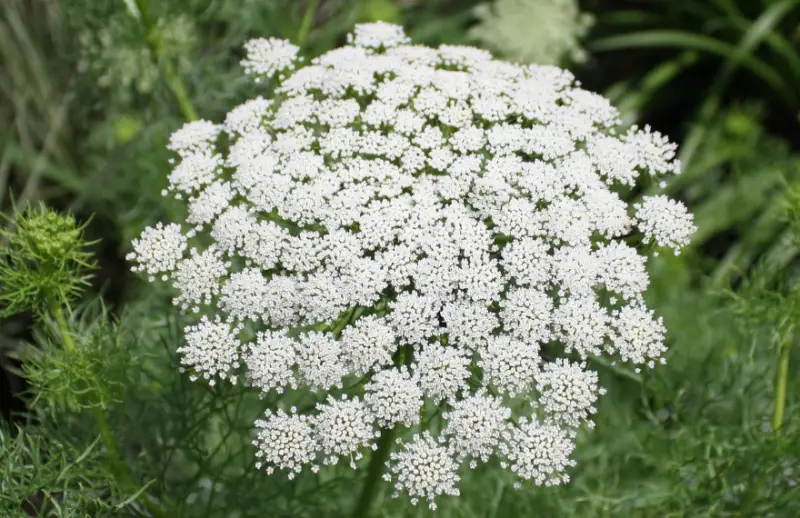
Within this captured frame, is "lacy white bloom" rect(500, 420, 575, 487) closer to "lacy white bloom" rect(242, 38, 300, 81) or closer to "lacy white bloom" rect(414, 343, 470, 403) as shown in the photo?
"lacy white bloom" rect(414, 343, 470, 403)

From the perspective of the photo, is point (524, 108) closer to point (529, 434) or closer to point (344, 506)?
point (529, 434)

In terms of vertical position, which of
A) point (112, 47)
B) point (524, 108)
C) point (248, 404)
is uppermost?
point (112, 47)

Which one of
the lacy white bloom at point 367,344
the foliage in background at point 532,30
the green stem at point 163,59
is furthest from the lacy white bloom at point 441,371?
the foliage in background at point 532,30

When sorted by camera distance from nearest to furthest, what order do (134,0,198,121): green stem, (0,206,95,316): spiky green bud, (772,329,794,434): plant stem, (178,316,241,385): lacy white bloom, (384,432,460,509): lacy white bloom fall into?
(384,432,460,509): lacy white bloom, (178,316,241,385): lacy white bloom, (0,206,95,316): spiky green bud, (772,329,794,434): plant stem, (134,0,198,121): green stem

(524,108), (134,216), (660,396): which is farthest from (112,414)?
(660,396)

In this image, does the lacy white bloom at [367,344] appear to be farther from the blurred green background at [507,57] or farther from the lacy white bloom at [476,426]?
the blurred green background at [507,57]

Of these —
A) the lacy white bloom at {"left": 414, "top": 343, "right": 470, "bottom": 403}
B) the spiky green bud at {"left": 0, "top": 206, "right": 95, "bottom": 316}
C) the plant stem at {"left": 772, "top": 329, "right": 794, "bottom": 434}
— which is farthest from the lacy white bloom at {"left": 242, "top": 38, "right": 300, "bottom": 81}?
the plant stem at {"left": 772, "top": 329, "right": 794, "bottom": 434}

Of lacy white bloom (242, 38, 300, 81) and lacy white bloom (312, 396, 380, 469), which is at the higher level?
lacy white bloom (242, 38, 300, 81)
